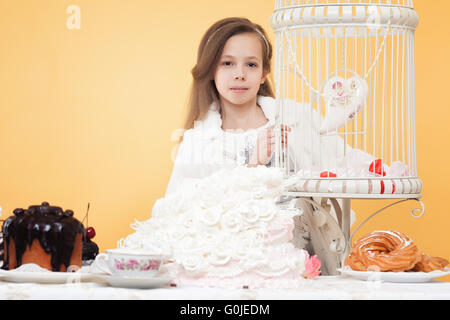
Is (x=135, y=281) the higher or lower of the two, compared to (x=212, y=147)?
lower

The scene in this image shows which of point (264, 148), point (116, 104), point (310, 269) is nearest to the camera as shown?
point (310, 269)

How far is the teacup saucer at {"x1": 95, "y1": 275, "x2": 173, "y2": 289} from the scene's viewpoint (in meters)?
1.30

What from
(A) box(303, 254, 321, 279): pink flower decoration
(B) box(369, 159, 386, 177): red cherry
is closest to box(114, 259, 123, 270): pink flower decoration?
(A) box(303, 254, 321, 279): pink flower decoration

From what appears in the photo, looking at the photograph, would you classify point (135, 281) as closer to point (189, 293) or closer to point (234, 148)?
point (189, 293)

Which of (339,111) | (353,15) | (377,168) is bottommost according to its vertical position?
(377,168)

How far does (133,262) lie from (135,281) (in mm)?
35

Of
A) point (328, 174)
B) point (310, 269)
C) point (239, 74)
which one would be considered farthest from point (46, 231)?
point (239, 74)

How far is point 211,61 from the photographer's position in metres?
2.71

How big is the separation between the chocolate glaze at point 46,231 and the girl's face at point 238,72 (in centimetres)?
136

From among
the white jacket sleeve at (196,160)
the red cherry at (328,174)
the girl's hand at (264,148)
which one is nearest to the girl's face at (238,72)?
the white jacket sleeve at (196,160)

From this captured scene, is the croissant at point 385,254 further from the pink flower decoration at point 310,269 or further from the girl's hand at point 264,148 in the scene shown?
the girl's hand at point 264,148

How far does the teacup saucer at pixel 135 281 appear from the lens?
130 centimetres
